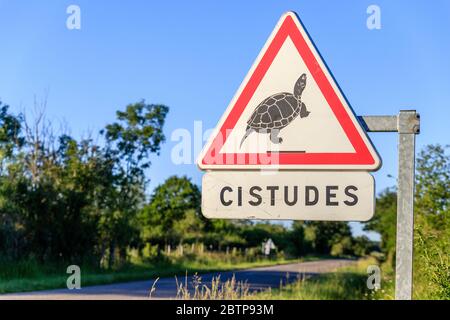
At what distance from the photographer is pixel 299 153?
2.09 meters

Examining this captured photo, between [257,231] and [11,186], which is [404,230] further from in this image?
[257,231]

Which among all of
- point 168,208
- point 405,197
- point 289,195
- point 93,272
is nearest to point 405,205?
point 405,197

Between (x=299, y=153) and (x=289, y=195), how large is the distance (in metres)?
0.15

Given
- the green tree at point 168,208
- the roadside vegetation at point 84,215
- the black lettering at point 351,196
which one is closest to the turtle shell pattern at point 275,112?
the black lettering at point 351,196

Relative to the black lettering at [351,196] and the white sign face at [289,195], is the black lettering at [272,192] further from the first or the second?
the black lettering at [351,196]

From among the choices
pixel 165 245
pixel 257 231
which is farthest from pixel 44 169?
pixel 257 231

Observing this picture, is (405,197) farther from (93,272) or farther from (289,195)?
(93,272)

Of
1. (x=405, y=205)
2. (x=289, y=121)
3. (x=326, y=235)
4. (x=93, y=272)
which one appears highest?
(x=289, y=121)

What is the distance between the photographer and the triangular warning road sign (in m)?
2.10

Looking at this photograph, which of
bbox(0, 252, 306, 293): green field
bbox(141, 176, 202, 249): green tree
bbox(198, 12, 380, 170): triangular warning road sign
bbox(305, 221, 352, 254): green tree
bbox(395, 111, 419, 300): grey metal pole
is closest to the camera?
bbox(395, 111, 419, 300): grey metal pole

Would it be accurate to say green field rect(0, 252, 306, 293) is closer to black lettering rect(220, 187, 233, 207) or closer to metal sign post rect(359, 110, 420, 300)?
black lettering rect(220, 187, 233, 207)

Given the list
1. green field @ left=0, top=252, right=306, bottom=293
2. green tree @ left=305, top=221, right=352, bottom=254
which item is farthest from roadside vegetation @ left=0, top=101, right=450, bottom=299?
green tree @ left=305, top=221, right=352, bottom=254

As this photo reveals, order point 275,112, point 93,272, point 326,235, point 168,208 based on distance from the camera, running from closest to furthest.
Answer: point 275,112
point 93,272
point 168,208
point 326,235

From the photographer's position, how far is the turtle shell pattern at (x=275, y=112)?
2086mm
